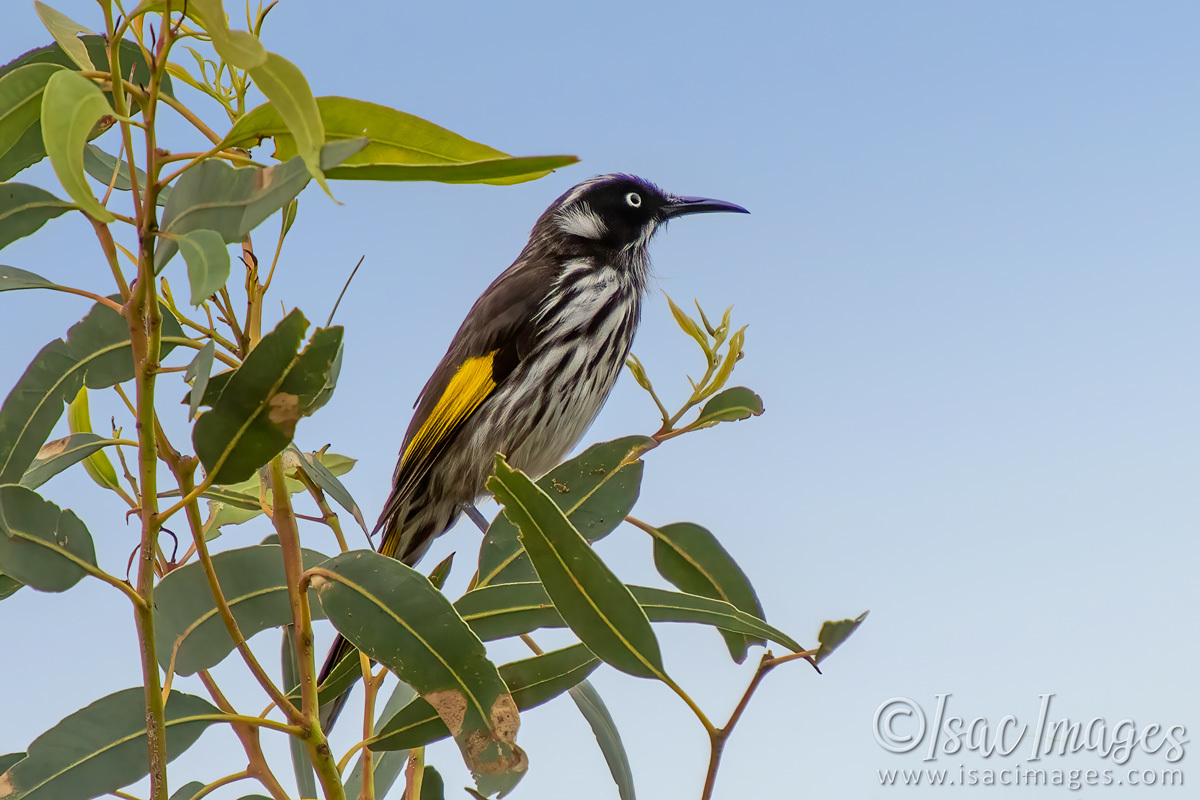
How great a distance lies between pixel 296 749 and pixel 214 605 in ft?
2.31

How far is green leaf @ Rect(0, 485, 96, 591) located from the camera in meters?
1.47

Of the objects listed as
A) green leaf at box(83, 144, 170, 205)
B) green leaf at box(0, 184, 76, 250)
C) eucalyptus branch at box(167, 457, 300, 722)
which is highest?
green leaf at box(83, 144, 170, 205)

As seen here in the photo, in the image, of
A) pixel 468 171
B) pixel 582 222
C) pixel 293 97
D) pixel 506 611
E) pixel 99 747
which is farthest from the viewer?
pixel 582 222

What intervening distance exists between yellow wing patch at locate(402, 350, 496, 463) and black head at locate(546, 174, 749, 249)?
0.95m

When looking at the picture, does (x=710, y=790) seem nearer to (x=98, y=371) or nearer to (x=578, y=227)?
(x=98, y=371)

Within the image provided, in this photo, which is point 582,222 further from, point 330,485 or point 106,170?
point 330,485

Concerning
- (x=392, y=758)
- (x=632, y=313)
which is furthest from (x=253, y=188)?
(x=632, y=313)

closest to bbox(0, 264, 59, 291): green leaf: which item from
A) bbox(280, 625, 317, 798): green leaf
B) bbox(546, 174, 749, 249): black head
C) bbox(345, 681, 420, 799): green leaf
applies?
bbox(280, 625, 317, 798): green leaf

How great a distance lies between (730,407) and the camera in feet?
7.62

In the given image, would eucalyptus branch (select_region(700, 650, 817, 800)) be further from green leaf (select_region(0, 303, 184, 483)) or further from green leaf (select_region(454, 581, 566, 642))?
green leaf (select_region(0, 303, 184, 483))

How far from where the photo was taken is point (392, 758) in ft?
7.70

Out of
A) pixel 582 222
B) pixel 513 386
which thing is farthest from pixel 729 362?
pixel 582 222

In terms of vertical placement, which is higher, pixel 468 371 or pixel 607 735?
pixel 468 371

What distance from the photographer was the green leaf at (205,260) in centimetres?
105
